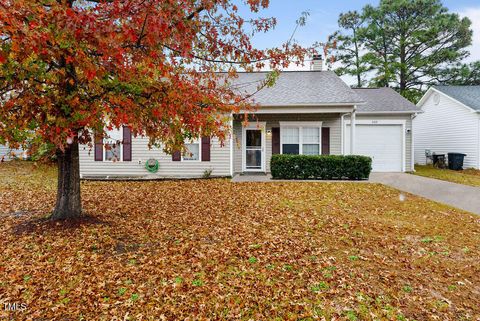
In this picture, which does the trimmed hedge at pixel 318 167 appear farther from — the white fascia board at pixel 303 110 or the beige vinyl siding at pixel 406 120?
the beige vinyl siding at pixel 406 120

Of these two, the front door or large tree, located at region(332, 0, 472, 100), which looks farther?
large tree, located at region(332, 0, 472, 100)

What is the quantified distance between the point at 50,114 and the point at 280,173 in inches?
347

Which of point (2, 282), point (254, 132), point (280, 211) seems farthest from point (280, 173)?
point (2, 282)

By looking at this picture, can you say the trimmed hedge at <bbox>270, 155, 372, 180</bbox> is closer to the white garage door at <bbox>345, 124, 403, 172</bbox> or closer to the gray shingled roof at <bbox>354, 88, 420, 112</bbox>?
the white garage door at <bbox>345, 124, 403, 172</bbox>

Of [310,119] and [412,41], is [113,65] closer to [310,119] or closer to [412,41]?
[310,119]

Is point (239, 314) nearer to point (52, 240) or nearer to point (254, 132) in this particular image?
point (52, 240)

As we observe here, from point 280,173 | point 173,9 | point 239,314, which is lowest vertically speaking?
point 239,314

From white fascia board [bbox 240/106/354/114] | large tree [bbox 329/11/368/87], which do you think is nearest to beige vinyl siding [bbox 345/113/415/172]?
white fascia board [bbox 240/106/354/114]

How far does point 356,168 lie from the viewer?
11.6 m

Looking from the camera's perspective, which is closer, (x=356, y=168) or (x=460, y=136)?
(x=356, y=168)

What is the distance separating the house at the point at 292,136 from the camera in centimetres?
1245

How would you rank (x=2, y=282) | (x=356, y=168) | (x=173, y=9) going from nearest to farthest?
(x=2, y=282), (x=173, y=9), (x=356, y=168)

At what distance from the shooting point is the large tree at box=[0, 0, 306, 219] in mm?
3254

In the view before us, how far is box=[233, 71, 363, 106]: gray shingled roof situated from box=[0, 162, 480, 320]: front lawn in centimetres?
591
